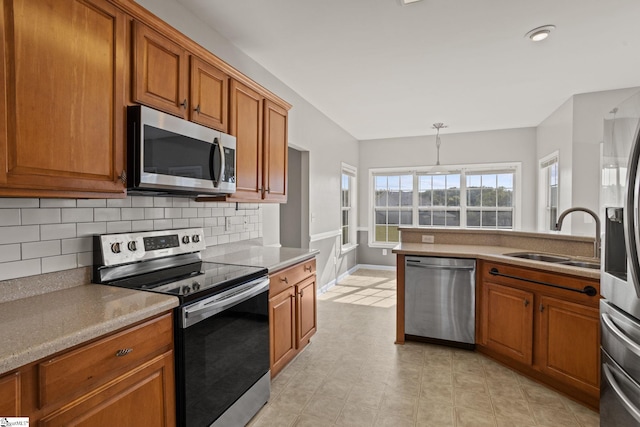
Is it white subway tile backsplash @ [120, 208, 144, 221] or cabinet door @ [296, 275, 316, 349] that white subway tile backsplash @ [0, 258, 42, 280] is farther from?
cabinet door @ [296, 275, 316, 349]

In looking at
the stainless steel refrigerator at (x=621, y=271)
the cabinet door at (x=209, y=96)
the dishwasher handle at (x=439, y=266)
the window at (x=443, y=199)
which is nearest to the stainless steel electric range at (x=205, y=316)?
the cabinet door at (x=209, y=96)

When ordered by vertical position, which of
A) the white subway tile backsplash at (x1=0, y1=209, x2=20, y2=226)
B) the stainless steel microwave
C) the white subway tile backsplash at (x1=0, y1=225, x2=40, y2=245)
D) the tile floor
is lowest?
the tile floor

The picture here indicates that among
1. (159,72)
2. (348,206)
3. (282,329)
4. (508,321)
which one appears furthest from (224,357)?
(348,206)

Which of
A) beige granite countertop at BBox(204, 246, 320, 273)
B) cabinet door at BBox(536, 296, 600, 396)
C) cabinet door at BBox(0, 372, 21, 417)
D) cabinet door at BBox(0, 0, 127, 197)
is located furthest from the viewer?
beige granite countertop at BBox(204, 246, 320, 273)

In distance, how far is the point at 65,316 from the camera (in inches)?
49.8

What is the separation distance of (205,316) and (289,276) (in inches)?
39.5

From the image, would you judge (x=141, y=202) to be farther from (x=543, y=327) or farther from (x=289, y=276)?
(x=543, y=327)

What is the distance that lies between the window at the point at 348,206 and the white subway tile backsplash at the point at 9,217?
16.1ft

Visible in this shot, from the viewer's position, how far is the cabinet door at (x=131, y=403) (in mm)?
1147

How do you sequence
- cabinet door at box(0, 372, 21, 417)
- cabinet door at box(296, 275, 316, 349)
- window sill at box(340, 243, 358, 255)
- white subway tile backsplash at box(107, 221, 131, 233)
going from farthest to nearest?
window sill at box(340, 243, 358, 255) < cabinet door at box(296, 275, 316, 349) < white subway tile backsplash at box(107, 221, 131, 233) < cabinet door at box(0, 372, 21, 417)

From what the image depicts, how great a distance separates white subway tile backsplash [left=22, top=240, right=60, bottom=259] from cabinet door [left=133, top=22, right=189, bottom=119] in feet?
2.67

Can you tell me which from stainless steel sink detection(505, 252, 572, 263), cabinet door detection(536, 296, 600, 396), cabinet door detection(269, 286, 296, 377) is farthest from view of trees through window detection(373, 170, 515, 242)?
cabinet door detection(269, 286, 296, 377)

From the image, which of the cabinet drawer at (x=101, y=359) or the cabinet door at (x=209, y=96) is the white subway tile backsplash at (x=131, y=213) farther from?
the cabinet drawer at (x=101, y=359)

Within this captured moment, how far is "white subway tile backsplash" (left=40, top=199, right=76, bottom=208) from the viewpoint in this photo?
1.61 metres
